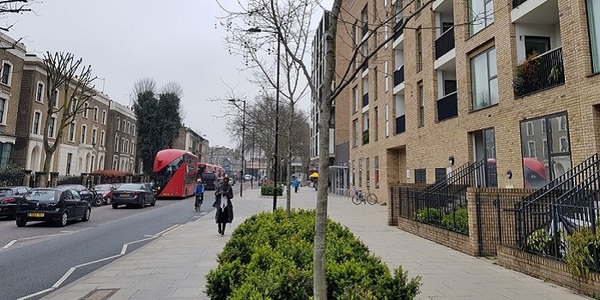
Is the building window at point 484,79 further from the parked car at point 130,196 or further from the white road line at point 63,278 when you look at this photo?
the parked car at point 130,196

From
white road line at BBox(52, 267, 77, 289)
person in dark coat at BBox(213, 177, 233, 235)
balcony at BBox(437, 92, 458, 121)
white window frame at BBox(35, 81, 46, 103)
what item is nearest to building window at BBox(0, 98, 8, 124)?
white window frame at BBox(35, 81, 46, 103)

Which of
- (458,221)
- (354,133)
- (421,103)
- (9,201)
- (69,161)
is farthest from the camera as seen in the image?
(69,161)

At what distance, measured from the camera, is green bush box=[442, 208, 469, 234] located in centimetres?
895

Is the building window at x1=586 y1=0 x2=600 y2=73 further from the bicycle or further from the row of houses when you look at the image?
the row of houses

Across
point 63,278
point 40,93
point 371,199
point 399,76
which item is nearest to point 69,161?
point 40,93

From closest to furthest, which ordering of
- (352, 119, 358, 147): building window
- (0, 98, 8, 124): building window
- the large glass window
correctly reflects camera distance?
the large glass window, (0, 98, 8, 124): building window, (352, 119, 358, 147): building window

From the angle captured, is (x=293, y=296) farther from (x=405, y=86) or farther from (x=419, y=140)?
(x=405, y=86)

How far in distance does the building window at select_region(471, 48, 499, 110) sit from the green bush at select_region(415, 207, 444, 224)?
4.91m

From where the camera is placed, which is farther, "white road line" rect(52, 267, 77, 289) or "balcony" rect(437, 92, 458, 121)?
"balcony" rect(437, 92, 458, 121)

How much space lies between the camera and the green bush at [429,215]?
Result: 10195mm

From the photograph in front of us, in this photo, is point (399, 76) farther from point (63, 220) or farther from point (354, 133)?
point (63, 220)

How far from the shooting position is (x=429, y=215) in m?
10.6

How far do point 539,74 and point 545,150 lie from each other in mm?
2315

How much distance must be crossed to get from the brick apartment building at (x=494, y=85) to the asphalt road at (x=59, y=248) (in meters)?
6.75
